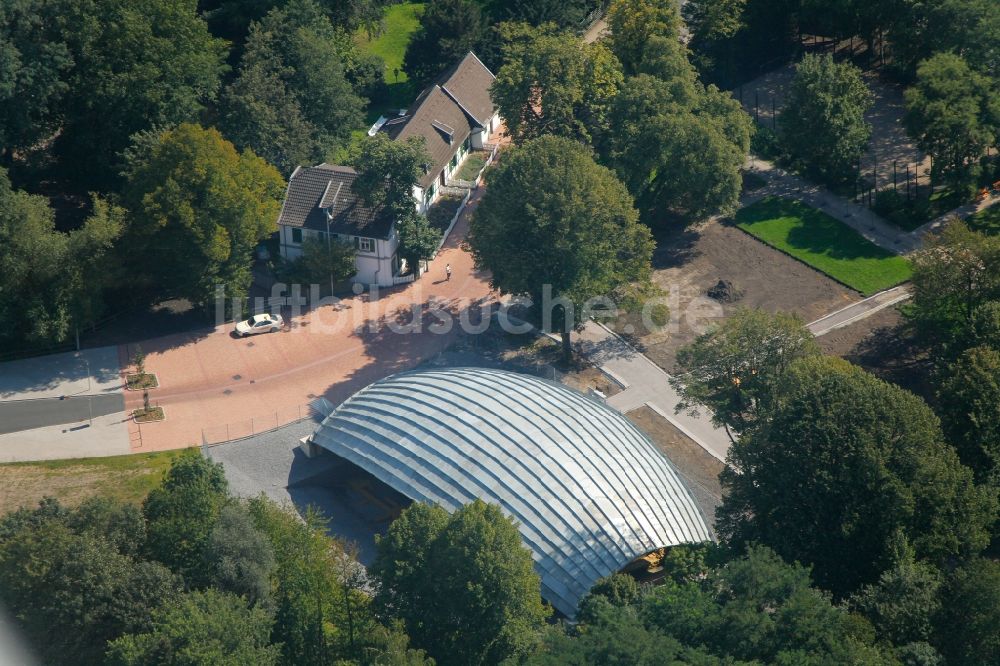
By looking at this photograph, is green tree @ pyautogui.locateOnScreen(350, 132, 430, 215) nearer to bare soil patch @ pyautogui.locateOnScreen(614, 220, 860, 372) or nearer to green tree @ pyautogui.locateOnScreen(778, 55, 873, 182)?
bare soil patch @ pyautogui.locateOnScreen(614, 220, 860, 372)

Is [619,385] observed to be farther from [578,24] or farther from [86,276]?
[578,24]

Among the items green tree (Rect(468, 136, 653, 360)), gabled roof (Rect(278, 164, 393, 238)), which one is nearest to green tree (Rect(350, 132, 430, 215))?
gabled roof (Rect(278, 164, 393, 238))

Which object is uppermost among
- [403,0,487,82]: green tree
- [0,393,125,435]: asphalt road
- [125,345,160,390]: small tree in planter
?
[403,0,487,82]: green tree

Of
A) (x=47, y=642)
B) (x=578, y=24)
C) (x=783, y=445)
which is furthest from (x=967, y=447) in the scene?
(x=578, y=24)

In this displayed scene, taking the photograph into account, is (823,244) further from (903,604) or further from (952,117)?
(903,604)

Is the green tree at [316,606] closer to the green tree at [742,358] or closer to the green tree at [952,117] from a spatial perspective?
the green tree at [742,358]

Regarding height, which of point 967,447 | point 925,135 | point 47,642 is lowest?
point 47,642

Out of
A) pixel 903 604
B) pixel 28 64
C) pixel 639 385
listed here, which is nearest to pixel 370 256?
pixel 639 385
